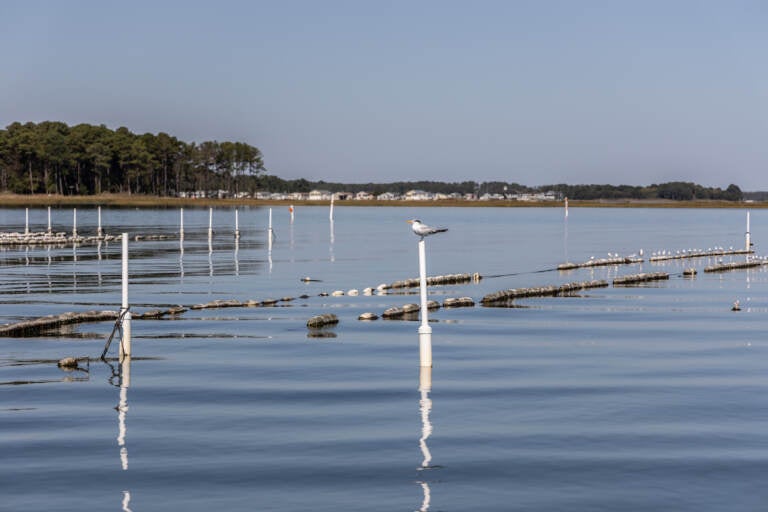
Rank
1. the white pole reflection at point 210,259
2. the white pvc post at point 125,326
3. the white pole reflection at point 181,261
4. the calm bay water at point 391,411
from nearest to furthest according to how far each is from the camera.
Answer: the calm bay water at point 391,411
the white pvc post at point 125,326
the white pole reflection at point 181,261
the white pole reflection at point 210,259

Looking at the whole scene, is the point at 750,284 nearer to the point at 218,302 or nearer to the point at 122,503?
the point at 218,302

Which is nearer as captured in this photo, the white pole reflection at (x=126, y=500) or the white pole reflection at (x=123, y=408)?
the white pole reflection at (x=126, y=500)

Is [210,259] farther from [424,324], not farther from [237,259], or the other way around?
[424,324]

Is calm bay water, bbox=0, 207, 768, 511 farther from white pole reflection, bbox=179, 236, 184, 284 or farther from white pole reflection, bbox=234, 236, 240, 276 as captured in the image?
white pole reflection, bbox=234, 236, 240, 276

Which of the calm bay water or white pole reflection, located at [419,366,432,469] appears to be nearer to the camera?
the calm bay water

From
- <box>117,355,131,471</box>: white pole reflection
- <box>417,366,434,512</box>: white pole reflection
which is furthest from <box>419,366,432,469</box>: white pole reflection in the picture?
<box>117,355,131,471</box>: white pole reflection

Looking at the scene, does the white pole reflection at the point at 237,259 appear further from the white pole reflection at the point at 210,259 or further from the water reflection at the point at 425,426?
the water reflection at the point at 425,426

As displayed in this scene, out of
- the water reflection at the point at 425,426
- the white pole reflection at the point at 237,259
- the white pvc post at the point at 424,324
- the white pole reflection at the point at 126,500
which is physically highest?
the white pvc post at the point at 424,324

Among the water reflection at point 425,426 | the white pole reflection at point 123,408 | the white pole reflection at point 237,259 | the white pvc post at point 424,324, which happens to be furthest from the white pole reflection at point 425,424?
the white pole reflection at point 237,259

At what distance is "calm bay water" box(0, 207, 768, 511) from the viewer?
59.1 ft

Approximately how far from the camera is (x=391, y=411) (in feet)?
79.3

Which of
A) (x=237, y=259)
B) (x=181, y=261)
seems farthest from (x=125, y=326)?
(x=237, y=259)

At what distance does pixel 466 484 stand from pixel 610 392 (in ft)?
31.1

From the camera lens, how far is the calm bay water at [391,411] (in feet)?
59.1
